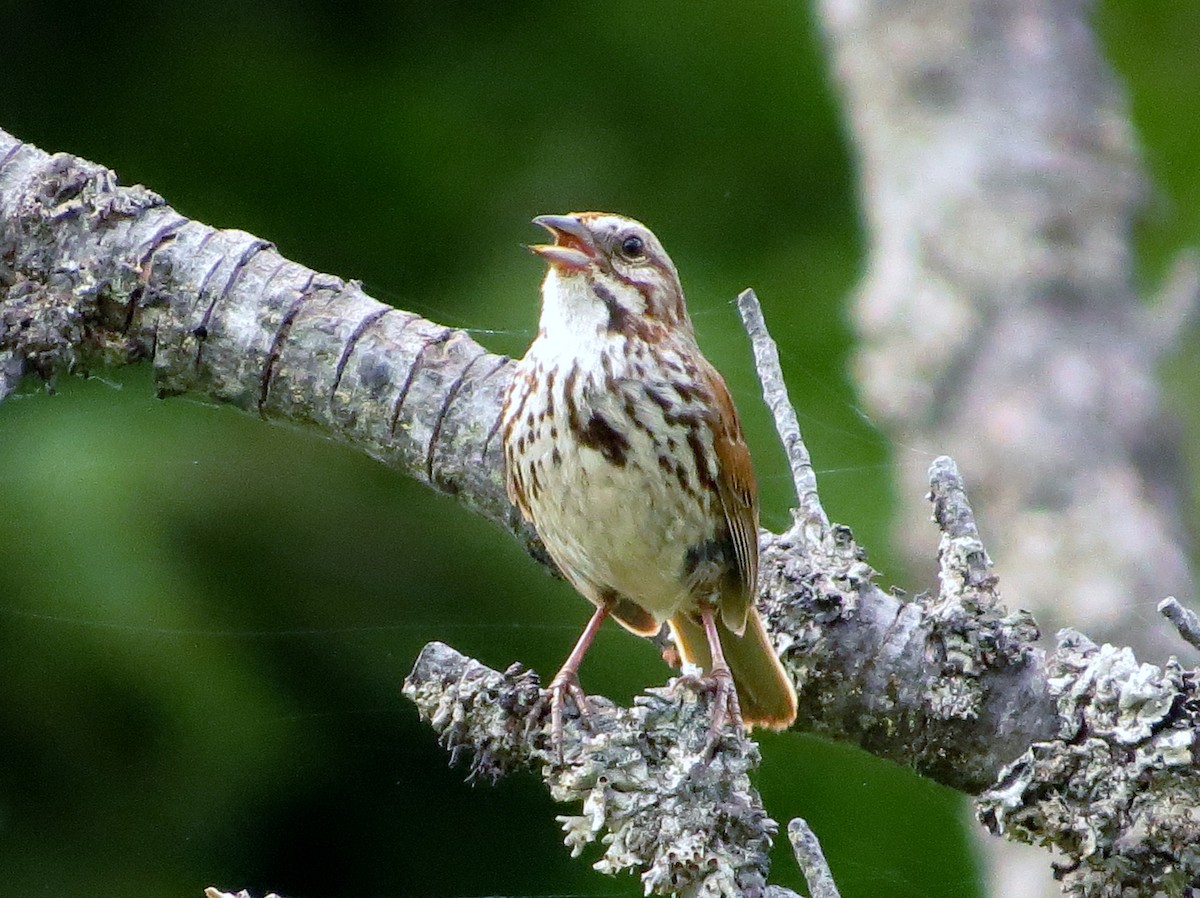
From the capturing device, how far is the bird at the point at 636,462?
9.06 ft

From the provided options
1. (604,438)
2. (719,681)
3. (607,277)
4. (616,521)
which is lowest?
(719,681)

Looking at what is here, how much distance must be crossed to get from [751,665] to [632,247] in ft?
2.38

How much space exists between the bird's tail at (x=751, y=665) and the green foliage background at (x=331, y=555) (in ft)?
2.29

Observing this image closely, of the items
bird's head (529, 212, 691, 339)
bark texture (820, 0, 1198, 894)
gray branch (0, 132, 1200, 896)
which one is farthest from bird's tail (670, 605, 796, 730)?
bark texture (820, 0, 1198, 894)

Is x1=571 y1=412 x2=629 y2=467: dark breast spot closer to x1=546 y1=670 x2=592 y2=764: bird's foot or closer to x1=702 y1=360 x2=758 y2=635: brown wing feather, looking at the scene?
x1=702 y1=360 x2=758 y2=635: brown wing feather

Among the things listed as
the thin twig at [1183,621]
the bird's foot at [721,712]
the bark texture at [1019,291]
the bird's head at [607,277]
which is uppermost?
the bark texture at [1019,291]

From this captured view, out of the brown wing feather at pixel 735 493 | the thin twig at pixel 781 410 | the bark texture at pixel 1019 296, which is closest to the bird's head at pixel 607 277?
the brown wing feather at pixel 735 493

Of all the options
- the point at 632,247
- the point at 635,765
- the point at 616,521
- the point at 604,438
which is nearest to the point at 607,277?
the point at 632,247

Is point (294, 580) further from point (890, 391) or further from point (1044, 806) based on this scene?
point (1044, 806)

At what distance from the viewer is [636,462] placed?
2.82 m

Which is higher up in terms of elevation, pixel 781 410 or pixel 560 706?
pixel 781 410

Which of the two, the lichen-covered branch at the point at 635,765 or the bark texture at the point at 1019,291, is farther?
the bark texture at the point at 1019,291

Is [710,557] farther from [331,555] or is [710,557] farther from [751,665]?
[331,555]

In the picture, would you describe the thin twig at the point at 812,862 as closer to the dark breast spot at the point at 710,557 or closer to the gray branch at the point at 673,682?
the gray branch at the point at 673,682
